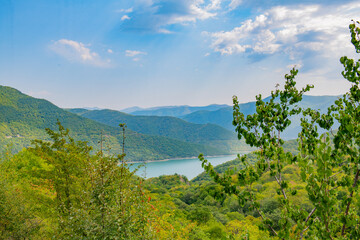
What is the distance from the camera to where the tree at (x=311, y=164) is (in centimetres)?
232

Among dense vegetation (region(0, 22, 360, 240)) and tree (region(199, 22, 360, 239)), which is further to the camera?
dense vegetation (region(0, 22, 360, 240))

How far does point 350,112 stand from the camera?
9.88 ft

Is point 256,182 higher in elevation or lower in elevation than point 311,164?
lower

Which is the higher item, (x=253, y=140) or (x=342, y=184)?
(x=253, y=140)

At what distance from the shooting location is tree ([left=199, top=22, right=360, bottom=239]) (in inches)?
91.4

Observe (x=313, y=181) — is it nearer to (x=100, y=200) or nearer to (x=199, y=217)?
(x=100, y=200)

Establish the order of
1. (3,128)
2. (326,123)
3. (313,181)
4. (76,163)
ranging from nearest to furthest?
(313,181), (326,123), (76,163), (3,128)

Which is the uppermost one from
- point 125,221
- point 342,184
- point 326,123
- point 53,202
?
point 326,123

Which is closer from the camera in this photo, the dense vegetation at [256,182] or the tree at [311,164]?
the tree at [311,164]

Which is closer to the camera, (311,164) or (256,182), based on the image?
(311,164)

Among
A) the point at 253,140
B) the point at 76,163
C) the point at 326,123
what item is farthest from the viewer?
the point at 76,163

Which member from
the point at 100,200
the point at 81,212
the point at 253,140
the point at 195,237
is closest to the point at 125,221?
the point at 100,200

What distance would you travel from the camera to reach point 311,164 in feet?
7.77

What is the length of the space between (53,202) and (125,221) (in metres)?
8.25
